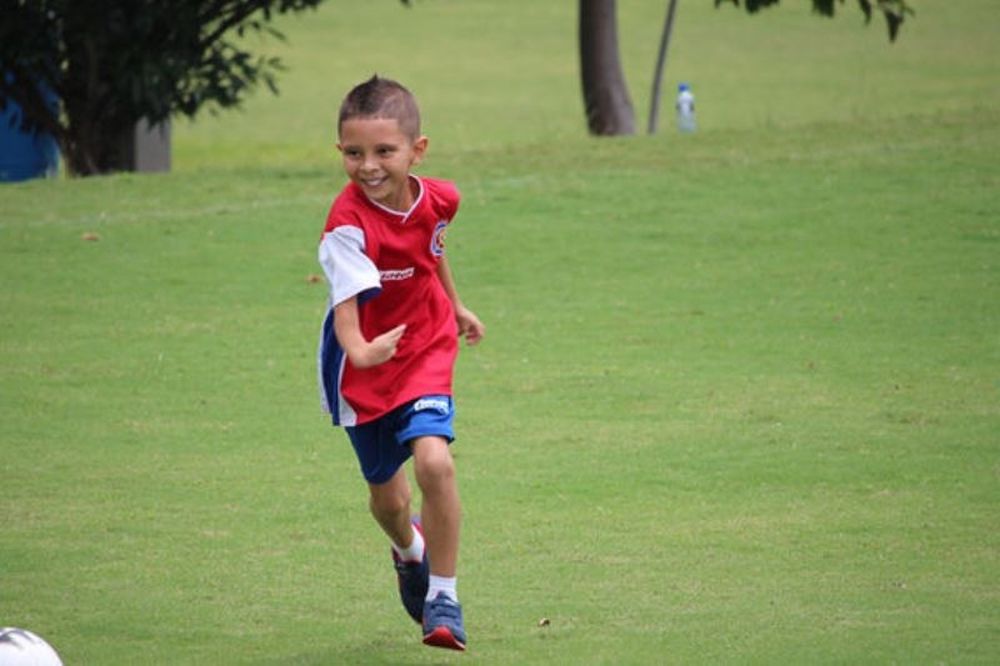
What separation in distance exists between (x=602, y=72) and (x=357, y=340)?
16394 mm

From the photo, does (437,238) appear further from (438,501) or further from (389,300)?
(438,501)

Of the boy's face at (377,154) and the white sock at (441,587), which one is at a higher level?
the boy's face at (377,154)

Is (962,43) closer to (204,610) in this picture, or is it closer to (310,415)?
(310,415)

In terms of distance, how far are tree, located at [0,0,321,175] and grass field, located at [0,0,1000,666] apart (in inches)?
77.0

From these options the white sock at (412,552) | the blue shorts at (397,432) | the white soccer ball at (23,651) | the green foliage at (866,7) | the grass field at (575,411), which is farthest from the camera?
the green foliage at (866,7)

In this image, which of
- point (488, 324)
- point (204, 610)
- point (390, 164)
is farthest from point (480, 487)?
point (488, 324)

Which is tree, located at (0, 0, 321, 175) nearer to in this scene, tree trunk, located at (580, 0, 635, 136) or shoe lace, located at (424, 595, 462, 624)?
tree trunk, located at (580, 0, 635, 136)

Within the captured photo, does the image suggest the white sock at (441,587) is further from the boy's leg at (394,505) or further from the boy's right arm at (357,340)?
the boy's right arm at (357,340)

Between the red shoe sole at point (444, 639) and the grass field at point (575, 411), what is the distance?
28cm

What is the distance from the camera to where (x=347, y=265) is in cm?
642

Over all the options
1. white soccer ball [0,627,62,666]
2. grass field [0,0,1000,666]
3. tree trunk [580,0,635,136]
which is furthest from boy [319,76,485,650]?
tree trunk [580,0,635,136]

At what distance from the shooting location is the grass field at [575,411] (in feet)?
23.2

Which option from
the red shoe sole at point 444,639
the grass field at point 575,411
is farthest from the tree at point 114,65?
the red shoe sole at point 444,639

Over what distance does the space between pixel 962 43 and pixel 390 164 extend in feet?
116
